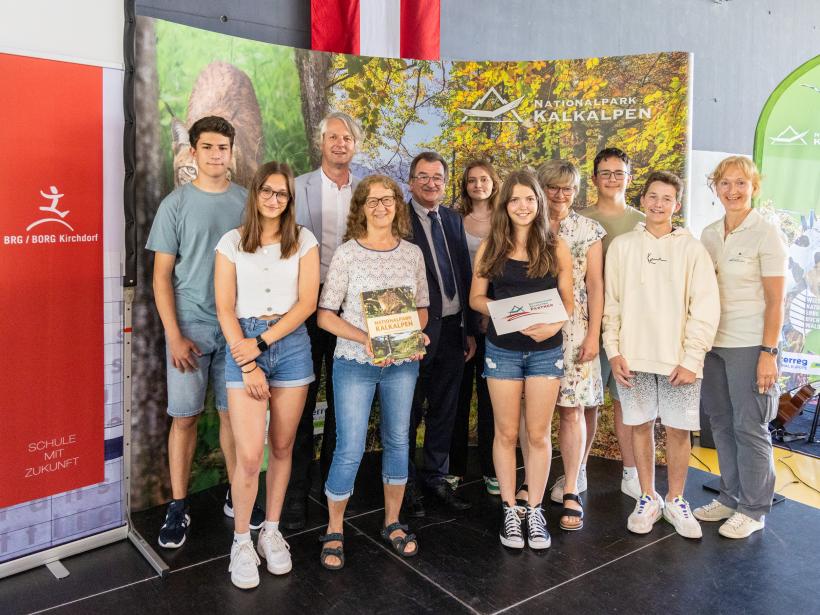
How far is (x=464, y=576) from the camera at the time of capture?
106 inches

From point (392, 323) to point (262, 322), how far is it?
1.65 feet

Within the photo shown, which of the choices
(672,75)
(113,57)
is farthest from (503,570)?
(672,75)

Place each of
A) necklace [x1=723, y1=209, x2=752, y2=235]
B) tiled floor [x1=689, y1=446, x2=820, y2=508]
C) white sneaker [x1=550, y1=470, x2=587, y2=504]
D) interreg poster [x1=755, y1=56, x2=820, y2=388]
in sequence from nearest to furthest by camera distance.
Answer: necklace [x1=723, y1=209, x2=752, y2=235] < white sneaker [x1=550, y1=470, x2=587, y2=504] < tiled floor [x1=689, y1=446, x2=820, y2=508] < interreg poster [x1=755, y1=56, x2=820, y2=388]

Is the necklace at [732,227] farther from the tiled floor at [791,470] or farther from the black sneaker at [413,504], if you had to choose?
the black sneaker at [413,504]

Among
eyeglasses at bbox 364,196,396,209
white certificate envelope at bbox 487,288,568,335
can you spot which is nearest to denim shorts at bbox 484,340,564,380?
white certificate envelope at bbox 487,288,568,335

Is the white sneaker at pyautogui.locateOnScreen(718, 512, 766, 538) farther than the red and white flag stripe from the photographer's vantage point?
No

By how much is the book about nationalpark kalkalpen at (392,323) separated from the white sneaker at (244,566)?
0.91m

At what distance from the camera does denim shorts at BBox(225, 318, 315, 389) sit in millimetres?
2514

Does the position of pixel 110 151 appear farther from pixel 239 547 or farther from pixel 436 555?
pixel 436 555

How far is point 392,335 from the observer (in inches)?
102

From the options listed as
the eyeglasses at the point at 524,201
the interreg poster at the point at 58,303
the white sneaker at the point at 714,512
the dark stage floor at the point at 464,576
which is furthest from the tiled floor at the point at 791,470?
the interreg poster at the point at 58,303

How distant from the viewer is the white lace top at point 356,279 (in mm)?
2621

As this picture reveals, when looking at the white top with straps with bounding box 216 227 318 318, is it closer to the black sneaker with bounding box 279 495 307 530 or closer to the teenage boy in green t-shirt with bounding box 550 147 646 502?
the black sneaker with bounding box 279 495 307 530

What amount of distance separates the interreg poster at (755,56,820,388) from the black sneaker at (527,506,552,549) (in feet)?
10.9
